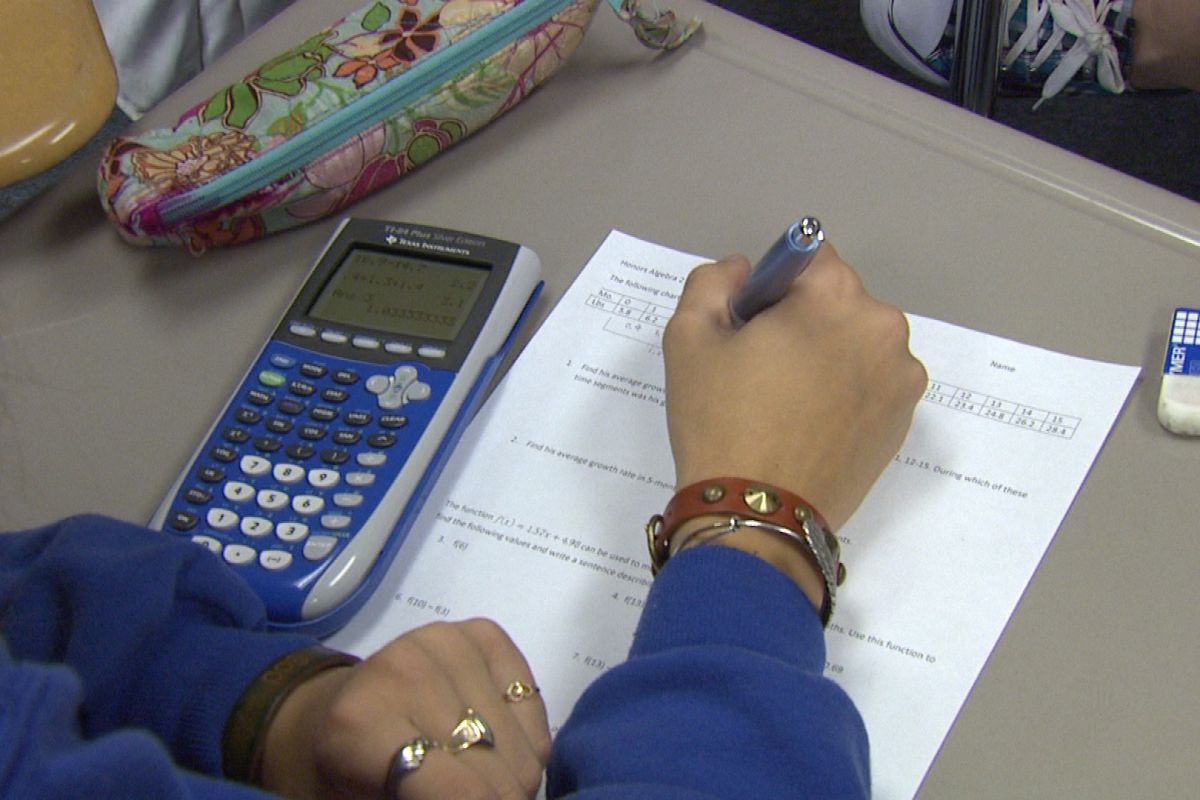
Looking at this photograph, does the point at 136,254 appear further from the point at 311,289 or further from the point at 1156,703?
the point at 1156,703

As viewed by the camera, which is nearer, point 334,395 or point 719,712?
point 719,712

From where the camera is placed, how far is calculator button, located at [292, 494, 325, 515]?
0.48m

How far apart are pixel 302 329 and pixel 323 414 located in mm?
58

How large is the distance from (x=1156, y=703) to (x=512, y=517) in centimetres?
26

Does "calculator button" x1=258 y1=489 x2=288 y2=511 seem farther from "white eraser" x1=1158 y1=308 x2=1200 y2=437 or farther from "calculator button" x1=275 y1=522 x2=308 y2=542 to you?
"white eraser" x1=1158 y1=308 x2=1200 y2=437

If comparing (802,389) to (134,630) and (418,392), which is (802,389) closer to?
(418,392)

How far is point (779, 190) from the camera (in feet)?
1.92

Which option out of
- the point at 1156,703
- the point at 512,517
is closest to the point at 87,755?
the point at 512,517

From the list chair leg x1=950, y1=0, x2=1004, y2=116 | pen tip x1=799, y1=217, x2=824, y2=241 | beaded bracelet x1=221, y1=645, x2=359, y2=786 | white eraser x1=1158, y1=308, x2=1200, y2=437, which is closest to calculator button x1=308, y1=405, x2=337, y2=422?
beaded bracelet x1=221, y1=645, x2=359, y2=786

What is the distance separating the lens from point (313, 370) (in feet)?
1.75

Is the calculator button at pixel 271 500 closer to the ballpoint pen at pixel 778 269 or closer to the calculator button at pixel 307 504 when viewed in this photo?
the calculator button at pixel 307 504

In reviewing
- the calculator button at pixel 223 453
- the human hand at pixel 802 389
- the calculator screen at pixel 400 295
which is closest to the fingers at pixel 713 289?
the human hand at pixel 802 389

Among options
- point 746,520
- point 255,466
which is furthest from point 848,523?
point 255,466

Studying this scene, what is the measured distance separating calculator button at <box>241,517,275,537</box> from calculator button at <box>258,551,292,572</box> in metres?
0.01
